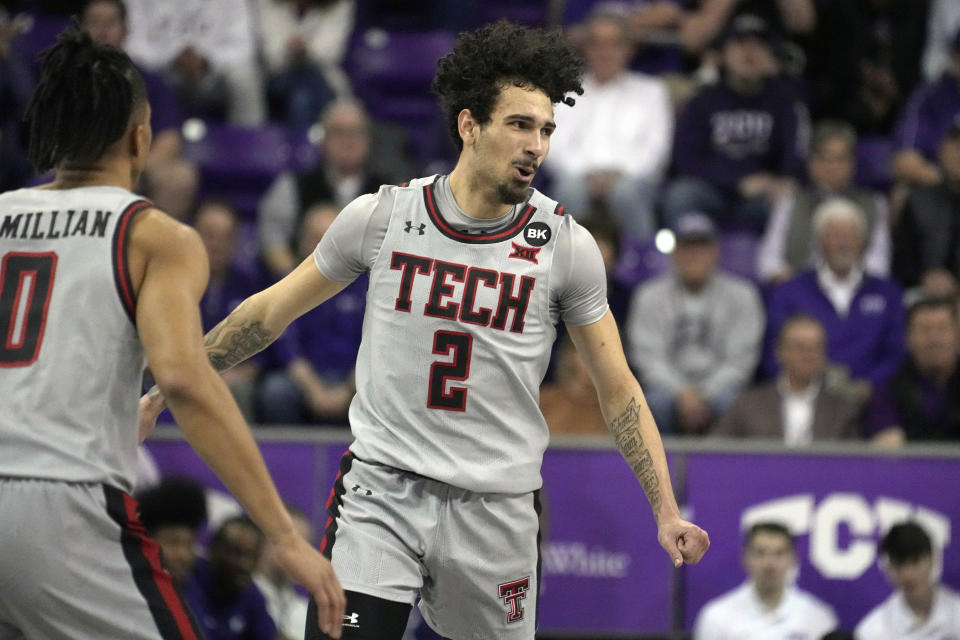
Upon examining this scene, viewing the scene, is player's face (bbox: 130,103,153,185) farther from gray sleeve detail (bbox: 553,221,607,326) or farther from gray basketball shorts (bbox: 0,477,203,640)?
gray sleeve detail (bbox: 553,221,607,326)

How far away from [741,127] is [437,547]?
720 centimetres

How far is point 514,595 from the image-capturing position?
4.67 meters

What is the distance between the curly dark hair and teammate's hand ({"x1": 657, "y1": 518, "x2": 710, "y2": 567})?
4.80ft

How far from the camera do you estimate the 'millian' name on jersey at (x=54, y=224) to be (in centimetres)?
358

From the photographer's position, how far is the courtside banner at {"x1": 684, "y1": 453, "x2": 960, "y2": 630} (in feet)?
26.6

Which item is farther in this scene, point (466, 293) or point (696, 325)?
point (696, 325)

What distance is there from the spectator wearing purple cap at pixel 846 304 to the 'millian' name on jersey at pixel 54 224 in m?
6.60

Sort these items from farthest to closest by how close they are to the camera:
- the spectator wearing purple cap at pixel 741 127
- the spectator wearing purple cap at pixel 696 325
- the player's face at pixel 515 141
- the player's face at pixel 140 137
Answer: the spectator wearing purple cap at pixel 741 127 < the spectator wearing purple cap at pixel 696 325 < the player's face at pixel 515 141 < the player's face at pixel 140 137

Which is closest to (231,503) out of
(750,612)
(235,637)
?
(235,637)

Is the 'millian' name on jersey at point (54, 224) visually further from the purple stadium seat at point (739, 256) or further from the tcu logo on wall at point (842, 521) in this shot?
the purple stadium seat at point (739, 256)

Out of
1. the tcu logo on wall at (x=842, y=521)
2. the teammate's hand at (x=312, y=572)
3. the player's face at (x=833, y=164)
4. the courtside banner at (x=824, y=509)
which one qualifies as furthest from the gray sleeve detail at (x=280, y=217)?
the teammate's hand at (x=312, y=572)

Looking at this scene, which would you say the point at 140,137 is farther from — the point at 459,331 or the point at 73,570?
the point at 459,331

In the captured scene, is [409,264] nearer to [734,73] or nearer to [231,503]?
[231,503]

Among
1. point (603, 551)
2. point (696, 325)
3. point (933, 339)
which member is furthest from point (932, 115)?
point (603, 551)
